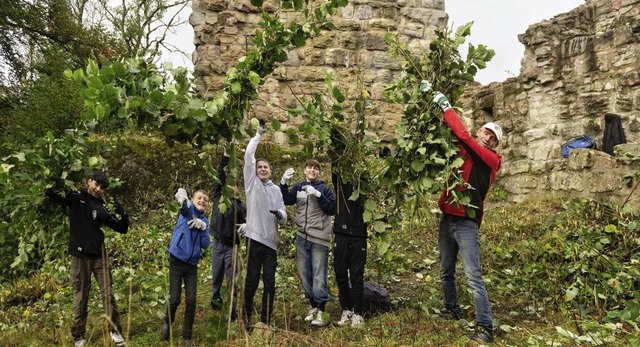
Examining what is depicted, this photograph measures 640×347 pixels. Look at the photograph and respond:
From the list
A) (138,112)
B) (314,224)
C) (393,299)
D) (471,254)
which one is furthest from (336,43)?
(138,112)

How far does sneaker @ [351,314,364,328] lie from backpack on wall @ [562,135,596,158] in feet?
17.6

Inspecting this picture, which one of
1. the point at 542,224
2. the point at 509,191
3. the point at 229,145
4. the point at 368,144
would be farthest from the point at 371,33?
the point at 229,145

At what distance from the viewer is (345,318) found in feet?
15.3

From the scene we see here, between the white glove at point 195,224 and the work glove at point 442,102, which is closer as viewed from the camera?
the work glove at point 442,102

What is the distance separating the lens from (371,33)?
8891 mm

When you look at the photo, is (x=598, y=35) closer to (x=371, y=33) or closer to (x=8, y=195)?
(x=371, y=33)

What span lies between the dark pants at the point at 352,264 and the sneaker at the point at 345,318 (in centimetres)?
6

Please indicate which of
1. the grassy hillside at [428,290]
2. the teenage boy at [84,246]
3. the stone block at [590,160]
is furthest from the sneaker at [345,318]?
the stone block at [590,160]

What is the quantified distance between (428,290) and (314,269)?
142cm

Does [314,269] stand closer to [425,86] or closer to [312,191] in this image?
[312,191]

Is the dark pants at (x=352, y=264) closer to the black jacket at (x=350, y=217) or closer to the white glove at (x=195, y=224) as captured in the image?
the black jacket at (x=350, y=217)

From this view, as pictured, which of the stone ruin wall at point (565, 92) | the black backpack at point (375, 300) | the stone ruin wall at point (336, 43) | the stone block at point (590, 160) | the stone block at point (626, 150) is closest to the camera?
the black backpack at point (375, 300)

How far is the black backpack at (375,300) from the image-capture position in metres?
4.96

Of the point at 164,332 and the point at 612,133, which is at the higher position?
the point at 612,133
